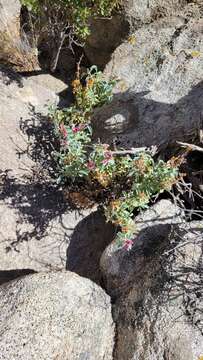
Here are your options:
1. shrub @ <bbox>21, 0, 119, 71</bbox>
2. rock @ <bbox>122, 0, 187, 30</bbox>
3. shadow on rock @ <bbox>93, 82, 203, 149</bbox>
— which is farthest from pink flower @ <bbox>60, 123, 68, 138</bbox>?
rock @ <bbox>122, 0, 187, 30</bbox>

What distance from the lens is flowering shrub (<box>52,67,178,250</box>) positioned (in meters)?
3.89

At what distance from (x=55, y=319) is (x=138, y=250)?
1029 mm

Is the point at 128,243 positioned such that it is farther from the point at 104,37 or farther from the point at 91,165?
the point at 104,37

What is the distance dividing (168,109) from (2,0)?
3.06 metres

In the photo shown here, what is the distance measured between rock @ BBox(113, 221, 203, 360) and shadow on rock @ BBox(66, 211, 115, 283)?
0.78 metres

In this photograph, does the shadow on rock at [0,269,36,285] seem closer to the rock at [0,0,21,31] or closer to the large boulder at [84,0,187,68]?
the large boulder at [84,0,187,68]

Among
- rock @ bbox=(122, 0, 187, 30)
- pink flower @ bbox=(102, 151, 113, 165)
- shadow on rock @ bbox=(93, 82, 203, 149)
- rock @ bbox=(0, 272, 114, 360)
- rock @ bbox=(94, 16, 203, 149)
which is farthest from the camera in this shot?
rock @ bbox=(122, 0, 187, 30)

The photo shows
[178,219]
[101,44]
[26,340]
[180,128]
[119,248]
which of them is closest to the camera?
[26,340]

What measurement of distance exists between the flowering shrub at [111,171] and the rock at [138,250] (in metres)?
0.11

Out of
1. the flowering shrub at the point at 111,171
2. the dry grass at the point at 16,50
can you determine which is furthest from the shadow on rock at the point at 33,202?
the dry grass at the point at 16,50

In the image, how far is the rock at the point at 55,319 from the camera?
3064mm

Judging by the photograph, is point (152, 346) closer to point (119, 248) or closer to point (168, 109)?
point (119, 248)

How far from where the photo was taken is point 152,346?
3.13 m

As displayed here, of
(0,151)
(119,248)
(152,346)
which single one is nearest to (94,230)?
(119,248)
